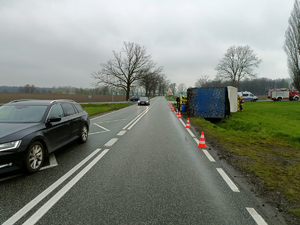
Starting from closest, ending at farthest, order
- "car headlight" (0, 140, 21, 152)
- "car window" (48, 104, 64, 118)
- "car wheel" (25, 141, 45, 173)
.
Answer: "car headlight" (0, 140, 21, 152) → "car wheel" (25, 141, 45, 173) → "car window" (48, 104, 64, 118)

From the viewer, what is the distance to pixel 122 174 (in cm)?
396

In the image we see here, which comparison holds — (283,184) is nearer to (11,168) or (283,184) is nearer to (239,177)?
(239,177)

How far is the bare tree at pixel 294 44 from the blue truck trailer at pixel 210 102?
334 inches

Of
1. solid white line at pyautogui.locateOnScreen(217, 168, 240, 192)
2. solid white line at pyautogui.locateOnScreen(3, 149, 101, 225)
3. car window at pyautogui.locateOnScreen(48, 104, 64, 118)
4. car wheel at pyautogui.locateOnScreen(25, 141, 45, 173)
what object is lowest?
solid white line at pyautogui.locateOnScreen(217, 168, 240, 192)

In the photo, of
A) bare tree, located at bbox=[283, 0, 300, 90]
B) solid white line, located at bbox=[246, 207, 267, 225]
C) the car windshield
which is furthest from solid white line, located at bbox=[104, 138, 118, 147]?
bare tree, located at bbox=[283, 0, 300, 90]

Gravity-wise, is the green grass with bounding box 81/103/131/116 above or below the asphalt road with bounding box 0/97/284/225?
above

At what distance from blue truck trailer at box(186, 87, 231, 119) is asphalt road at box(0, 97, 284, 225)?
9.38m

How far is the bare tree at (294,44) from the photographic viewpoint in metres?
A: 16.9

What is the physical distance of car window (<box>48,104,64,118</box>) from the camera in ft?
16.4

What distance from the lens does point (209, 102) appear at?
14000mm

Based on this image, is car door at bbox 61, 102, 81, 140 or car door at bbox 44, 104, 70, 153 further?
car door at bbox 61, 102, 81, 140

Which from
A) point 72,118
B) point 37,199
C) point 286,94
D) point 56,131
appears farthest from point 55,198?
point 286,94

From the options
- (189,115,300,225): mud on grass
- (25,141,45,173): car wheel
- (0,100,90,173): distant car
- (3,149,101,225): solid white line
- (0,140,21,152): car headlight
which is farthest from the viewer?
(25,141,45,173): car wheel

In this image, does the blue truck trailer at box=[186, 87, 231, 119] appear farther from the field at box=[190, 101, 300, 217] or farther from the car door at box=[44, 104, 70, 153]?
the car door at box=[44, 104, 70, 153]
